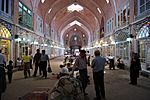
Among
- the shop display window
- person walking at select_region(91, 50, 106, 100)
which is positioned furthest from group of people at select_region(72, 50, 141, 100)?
the shop display window

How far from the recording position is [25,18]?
1936 centimetres

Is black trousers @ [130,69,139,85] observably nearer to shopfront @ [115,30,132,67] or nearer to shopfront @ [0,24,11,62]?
shopfront @ [115,30,132,67]

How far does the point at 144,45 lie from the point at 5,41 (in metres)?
10.1

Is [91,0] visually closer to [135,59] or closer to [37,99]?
[135,59]

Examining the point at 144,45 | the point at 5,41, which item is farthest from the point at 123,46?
the point at 5,41

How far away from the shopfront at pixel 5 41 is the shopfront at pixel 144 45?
9.83m

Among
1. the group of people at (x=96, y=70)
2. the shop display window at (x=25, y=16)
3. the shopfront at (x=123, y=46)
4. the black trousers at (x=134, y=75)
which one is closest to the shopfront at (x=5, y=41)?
the shop display window at (x=25, y=16)

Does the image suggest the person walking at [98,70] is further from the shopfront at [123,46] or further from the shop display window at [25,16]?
the shop display window at [25,16]

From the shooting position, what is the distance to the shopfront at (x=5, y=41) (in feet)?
43.7

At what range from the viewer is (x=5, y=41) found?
46.5 feet

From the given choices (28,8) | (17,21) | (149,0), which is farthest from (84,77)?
(28,8)

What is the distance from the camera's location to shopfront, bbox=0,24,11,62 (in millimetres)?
13329

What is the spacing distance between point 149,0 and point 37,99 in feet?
35.2

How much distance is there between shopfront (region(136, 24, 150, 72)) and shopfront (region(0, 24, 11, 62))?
32.3 ft
